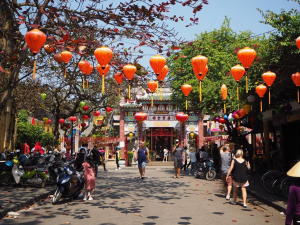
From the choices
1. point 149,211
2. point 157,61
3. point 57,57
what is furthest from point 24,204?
point 157,61

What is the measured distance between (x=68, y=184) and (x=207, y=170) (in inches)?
351

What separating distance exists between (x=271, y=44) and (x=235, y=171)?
14.4ft

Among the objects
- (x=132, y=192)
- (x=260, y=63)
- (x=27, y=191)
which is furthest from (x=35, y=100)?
(x=260, y=63)

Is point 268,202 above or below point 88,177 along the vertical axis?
below

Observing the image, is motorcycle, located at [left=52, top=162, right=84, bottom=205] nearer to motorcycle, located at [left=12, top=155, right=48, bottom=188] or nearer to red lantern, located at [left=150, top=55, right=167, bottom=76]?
motorcycle, located at [left=12, top=155, right=48, bottom=188]

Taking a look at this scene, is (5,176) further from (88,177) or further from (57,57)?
(57,57)

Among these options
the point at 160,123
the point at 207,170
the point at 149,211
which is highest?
the point at 160,123

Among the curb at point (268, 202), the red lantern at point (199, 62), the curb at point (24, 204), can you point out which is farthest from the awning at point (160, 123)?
the red lantern at point (199, 62)

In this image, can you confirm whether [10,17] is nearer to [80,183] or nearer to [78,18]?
[78,18]

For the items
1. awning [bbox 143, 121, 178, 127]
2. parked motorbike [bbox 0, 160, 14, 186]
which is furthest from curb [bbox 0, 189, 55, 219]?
awning [bbox 143, 121, 178, 127]

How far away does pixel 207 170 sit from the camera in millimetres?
17234

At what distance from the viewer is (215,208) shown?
9000 mm

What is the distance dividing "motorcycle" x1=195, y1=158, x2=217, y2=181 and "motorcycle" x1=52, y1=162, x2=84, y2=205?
8.14 meters

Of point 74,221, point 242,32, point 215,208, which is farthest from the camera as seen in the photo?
point 242,32
